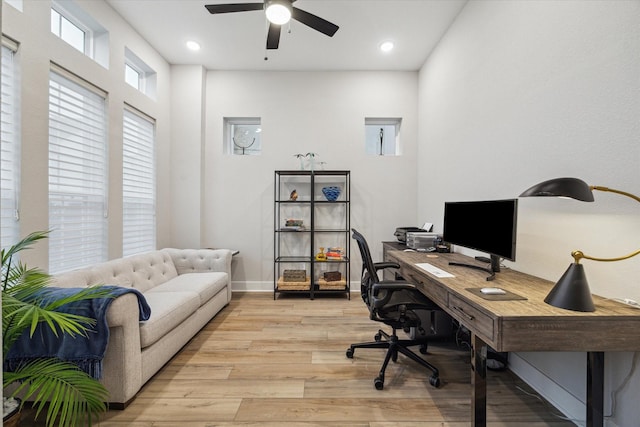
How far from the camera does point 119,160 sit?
2.85m

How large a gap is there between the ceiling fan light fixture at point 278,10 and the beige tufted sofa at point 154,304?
227 centimetres

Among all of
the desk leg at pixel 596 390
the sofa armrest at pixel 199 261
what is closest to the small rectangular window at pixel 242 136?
the sofa armrest at pixel 199 261

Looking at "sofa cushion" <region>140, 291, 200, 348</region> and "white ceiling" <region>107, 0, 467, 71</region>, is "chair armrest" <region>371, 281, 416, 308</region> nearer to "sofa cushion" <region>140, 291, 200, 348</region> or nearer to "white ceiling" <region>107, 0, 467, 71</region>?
"sofa cushion" <region>140, 291, 200, 348</region>

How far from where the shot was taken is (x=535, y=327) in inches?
46.5

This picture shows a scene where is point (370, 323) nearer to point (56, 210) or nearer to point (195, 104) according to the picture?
point (56, 210)

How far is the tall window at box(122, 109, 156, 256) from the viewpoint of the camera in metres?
3.04

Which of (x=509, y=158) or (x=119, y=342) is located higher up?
(x=509, y=158)

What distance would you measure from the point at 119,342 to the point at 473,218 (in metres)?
2.53

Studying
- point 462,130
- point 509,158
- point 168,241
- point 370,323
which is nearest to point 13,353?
point 168,241

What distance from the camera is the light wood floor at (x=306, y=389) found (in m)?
1.65

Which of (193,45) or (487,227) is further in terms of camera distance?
(193,45)

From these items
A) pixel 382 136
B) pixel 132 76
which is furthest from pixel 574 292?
pixel 132 76

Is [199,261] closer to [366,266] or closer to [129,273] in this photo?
[129,273]

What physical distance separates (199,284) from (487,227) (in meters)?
2.64
